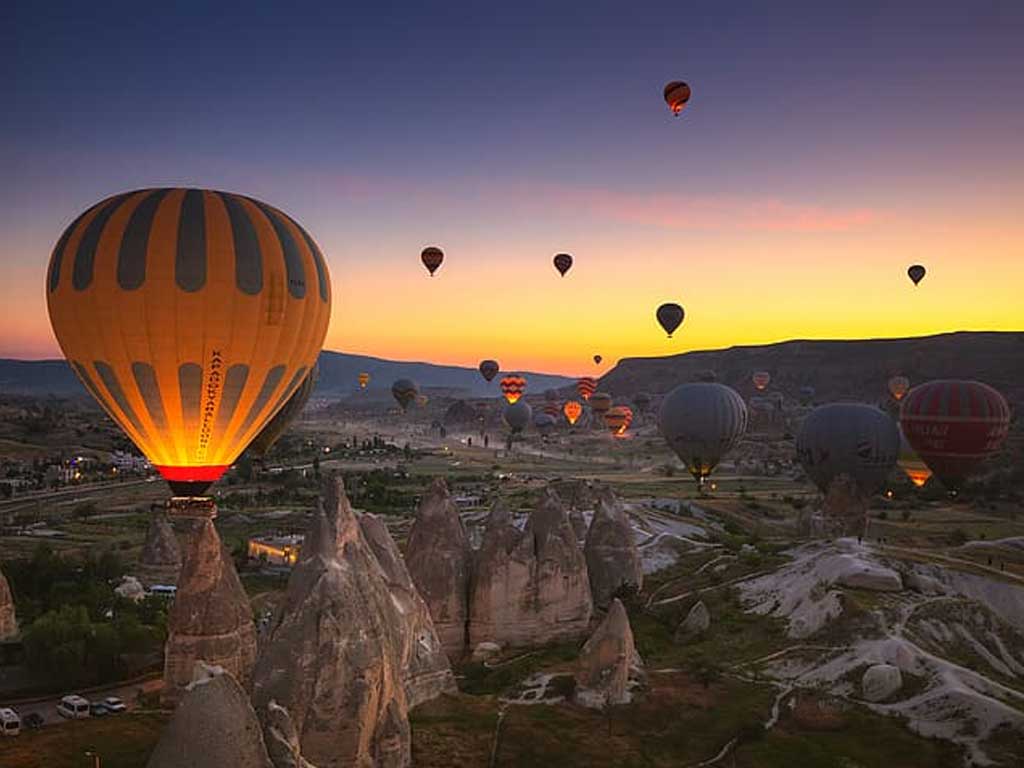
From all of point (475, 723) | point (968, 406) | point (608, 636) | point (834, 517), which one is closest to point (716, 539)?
point (834, 517)

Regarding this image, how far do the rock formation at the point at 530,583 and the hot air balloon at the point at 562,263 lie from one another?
42.4 meters

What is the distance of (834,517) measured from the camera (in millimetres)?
57344

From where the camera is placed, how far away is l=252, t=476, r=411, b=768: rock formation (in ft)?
67.9

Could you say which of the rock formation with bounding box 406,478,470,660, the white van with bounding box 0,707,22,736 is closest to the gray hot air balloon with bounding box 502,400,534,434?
the rock formation with bounding box 406,478,470,660

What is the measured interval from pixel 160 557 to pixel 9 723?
2841 cm

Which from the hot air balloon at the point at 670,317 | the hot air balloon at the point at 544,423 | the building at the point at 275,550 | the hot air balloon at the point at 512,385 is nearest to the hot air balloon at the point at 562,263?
the hot air balloon at the point at 670,317

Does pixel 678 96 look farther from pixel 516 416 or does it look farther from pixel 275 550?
pixel 516 416

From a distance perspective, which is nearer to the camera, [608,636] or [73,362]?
[73,362]

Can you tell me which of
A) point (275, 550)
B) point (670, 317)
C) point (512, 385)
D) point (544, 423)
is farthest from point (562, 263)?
point (544, 423)

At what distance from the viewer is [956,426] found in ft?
185

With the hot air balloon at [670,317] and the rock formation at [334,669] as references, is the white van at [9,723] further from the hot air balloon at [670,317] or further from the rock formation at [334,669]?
the hot air balloon at [670,317]

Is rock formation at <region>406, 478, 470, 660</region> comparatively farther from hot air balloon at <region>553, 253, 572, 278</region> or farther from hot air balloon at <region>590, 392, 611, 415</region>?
hot air balloon at <region>590, 392, 611, 415</region>

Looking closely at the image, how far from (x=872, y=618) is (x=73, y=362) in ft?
112

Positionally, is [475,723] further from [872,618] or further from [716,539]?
[716,539]
